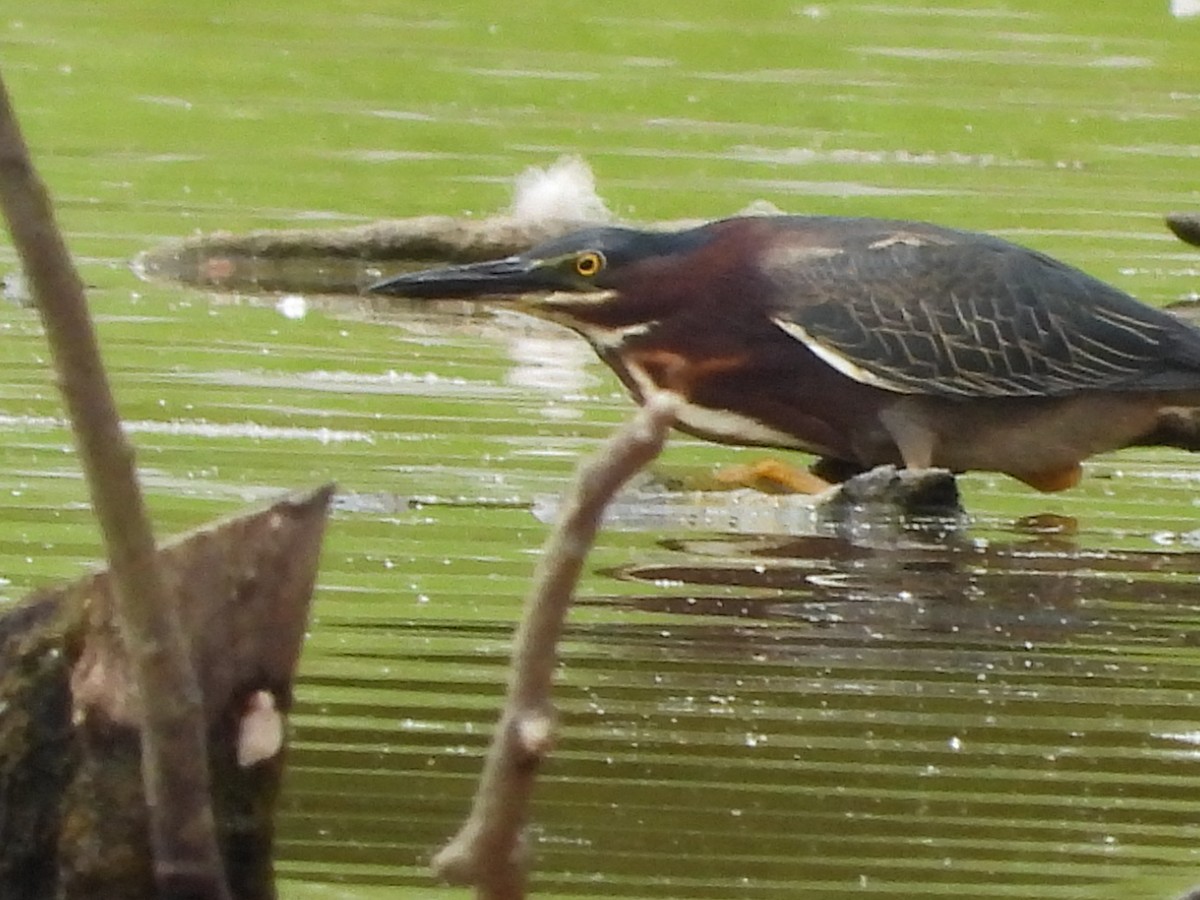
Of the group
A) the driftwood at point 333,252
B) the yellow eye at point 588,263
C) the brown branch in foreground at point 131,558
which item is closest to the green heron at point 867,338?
the yellow eye at point 588,263

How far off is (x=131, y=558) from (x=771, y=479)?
4404 mm

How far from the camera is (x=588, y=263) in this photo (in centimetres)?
731

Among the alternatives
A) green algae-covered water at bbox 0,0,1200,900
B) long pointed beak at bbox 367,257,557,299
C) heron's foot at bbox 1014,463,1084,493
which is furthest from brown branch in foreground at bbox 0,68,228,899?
heron's foot at bbox 1014,463,1084,493

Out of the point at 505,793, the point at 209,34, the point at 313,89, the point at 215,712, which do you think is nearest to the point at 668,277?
the point at 215,712

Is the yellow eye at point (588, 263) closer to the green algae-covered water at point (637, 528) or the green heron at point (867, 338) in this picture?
the green heron at point (867, 338)

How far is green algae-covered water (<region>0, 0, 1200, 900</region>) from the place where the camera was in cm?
489

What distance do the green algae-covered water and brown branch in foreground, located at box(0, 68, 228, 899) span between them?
857 mm

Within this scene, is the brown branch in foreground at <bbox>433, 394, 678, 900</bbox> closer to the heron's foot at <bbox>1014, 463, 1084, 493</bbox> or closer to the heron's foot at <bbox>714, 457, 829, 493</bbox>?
the heron's foot at <bbox>714, 457, 829, 493</bbox>

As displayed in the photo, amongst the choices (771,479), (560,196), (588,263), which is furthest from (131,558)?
(560,196)

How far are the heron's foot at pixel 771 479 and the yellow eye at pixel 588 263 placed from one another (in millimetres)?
573

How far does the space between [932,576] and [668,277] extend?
968mm

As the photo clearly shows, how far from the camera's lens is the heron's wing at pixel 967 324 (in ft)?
24.4

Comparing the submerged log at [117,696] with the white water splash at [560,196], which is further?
the white water splash at [560,196]

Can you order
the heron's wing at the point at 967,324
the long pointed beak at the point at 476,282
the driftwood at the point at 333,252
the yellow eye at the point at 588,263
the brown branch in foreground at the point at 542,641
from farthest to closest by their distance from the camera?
the driftwood at the point at 333,252
the heron's wing at the point at 967,324
the yellow eye at the point at 588,263
the long pointed beak at the point at 476,282
the brown branch in foreground at the point at 542,641
